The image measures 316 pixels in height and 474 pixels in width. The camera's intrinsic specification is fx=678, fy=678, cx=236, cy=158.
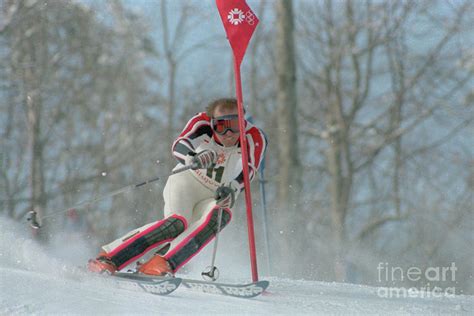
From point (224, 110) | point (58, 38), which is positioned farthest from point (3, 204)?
point (224, 110)

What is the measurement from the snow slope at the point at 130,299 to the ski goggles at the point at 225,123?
97 centimetres

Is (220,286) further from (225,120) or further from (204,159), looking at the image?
(225,120)

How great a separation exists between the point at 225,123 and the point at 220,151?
186 millimetres

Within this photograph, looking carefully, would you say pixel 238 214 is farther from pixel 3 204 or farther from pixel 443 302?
pixel 443 302

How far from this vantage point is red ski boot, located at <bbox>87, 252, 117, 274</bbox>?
3.96 meters

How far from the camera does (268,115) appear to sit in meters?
11.6

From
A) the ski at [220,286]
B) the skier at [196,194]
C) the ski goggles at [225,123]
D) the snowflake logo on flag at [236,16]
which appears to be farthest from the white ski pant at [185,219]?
the snowflake logo on flag at [236,16]

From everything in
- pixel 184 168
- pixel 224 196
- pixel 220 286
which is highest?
pixel 184 168

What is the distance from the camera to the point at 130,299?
344 centimetres

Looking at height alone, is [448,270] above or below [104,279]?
below

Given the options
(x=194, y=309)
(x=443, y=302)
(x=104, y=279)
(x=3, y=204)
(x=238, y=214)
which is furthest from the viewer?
(x=3, y=204)

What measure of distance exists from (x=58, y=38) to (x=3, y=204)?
9.59 feet

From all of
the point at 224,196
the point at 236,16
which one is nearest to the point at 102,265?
the point at 224,196

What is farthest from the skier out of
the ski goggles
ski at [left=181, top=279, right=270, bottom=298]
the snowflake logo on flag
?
the snowflake logo on flag
